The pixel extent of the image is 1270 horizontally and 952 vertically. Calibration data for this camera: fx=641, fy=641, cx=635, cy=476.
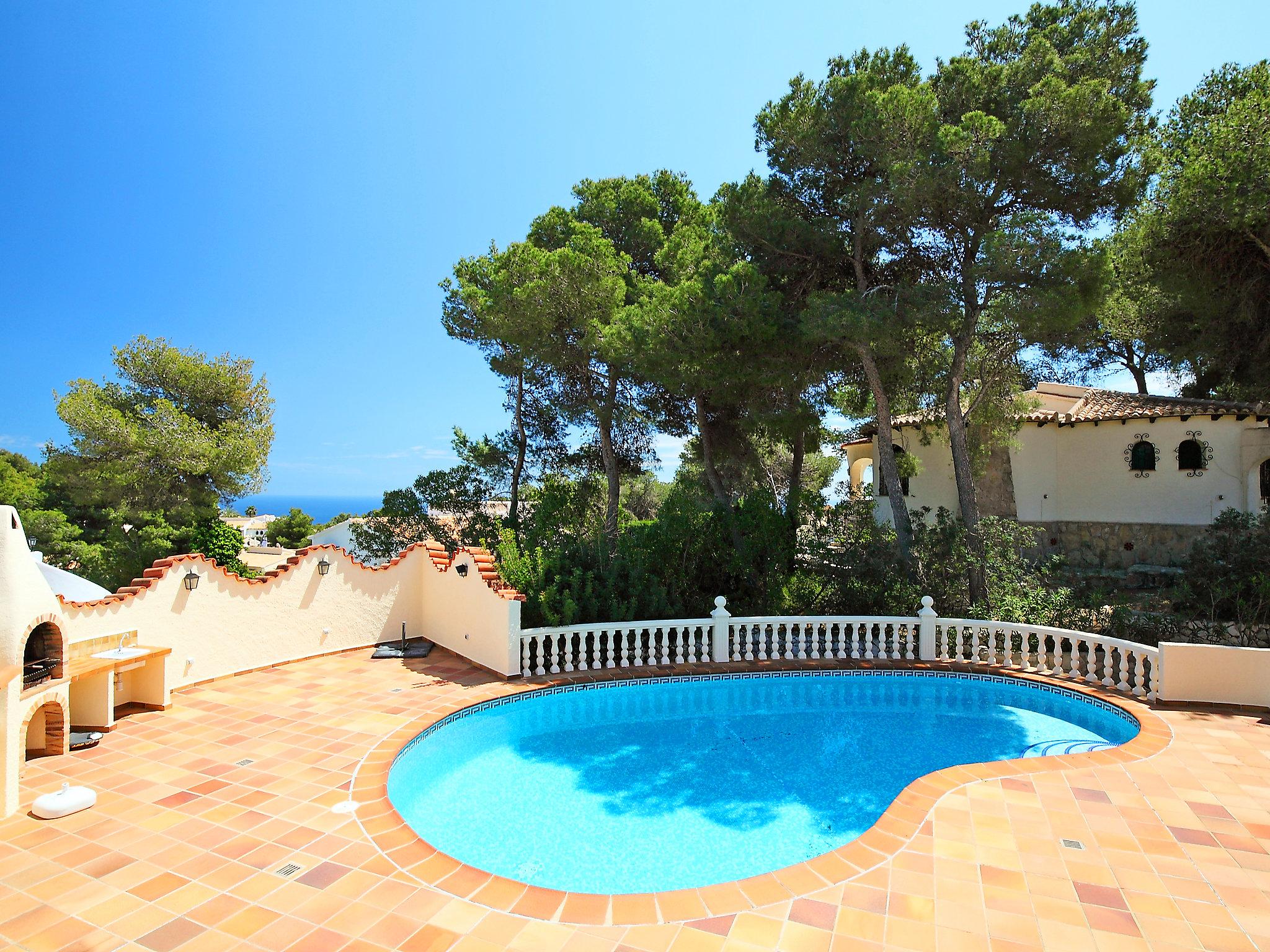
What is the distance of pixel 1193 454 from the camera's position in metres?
15.7

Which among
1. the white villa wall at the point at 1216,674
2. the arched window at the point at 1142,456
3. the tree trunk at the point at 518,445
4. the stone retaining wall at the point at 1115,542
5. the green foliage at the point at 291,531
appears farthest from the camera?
the green foliage at the point at 291,531

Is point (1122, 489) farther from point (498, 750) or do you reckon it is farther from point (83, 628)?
point (83, 628)

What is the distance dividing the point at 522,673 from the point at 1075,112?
486 inches

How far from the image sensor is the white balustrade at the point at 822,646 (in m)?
9.12

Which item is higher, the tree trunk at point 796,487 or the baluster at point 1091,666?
the tree trunk at point 796,487

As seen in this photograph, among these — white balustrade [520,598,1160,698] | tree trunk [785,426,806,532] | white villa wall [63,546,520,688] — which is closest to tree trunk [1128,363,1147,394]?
tree trunk [785,426,806,532]

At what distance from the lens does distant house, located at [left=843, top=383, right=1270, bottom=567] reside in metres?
15.3

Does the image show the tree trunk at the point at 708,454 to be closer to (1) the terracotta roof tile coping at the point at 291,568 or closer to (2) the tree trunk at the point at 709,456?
(2) the tree trunk at the point at 709,456

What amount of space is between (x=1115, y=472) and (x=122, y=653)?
67.4 feet

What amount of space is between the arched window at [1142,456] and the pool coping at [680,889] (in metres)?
11.8

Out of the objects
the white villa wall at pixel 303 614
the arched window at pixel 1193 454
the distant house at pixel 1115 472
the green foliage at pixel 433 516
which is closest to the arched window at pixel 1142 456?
the distant house at pixel 1115 472

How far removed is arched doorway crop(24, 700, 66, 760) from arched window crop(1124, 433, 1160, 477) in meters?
21.0

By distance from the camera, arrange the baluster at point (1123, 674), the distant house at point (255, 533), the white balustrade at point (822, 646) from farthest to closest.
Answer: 1. the distant house at point (255, 533)
2. the white balustrade at point (822, 646)
3. the baluster at point (1123, 674)

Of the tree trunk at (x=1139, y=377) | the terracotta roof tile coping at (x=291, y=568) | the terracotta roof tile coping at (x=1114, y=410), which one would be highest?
the tree trunk at (x=1139, y=377)
